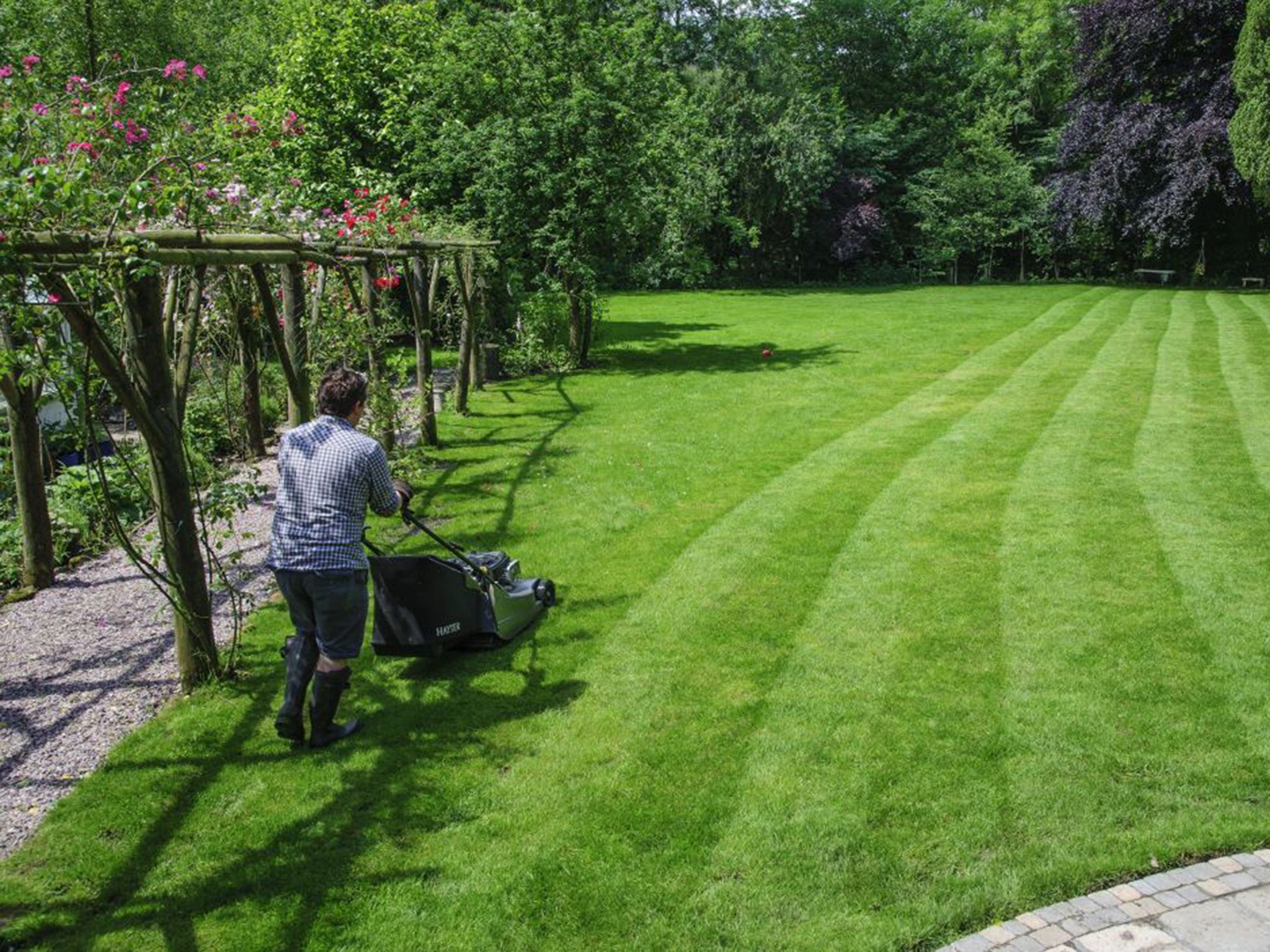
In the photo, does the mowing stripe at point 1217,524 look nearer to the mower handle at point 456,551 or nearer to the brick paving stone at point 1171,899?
the brick paving stone at point 1171,899

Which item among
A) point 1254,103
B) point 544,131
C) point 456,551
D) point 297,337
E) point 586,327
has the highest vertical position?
point 1254,103

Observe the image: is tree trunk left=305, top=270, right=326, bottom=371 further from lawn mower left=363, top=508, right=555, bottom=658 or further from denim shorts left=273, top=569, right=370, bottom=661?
denim shorts left=273, top=569, right=370, bottom=661

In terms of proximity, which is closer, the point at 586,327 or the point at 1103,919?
the point at 1103,919

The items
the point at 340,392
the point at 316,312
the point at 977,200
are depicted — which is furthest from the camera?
the point at 977,200

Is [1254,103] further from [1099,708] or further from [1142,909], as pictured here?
[1142,909]

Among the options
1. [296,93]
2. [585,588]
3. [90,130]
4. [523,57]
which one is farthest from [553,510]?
[296,93]

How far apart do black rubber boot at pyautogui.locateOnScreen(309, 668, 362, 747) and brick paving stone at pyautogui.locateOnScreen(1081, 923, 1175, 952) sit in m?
3.29

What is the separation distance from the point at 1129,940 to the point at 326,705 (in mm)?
3505

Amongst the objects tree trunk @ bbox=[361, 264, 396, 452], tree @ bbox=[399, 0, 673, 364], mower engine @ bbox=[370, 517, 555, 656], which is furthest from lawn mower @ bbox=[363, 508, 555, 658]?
tree @ bbox=[399, 0, 673, 364]

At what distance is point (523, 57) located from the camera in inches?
628

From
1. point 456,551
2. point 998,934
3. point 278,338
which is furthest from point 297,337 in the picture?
point 998,934

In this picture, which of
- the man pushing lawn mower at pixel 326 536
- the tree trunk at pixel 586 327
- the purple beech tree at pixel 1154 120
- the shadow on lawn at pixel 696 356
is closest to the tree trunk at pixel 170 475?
the man pushing lawn mower at pixel 326 536

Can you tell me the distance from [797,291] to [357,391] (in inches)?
1293

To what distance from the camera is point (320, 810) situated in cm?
429
